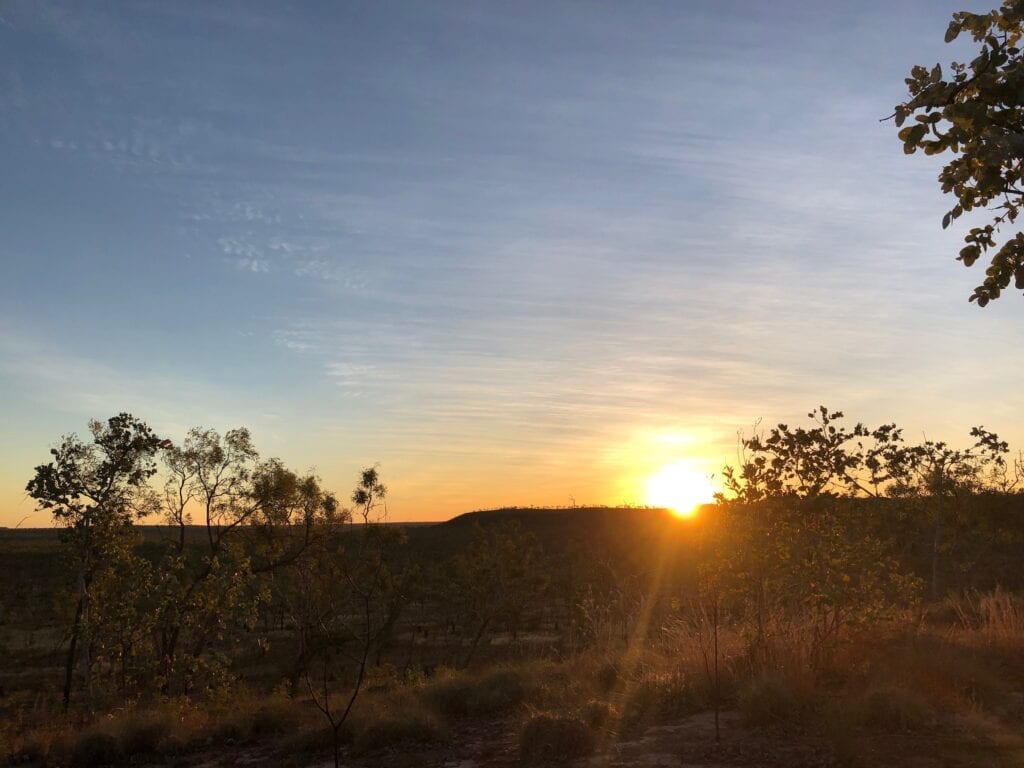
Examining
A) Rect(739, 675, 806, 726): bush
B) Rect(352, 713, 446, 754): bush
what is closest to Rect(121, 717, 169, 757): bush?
Rect(352, 713, 446, 754): bush

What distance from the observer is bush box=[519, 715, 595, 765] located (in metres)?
7.38

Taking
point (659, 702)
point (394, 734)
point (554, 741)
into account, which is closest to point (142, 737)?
point (394, 734)

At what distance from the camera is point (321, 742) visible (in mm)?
9250

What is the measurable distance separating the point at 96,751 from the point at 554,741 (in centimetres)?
641

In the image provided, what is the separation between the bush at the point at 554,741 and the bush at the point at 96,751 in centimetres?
584

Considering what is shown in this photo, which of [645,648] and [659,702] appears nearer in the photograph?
[659,702]

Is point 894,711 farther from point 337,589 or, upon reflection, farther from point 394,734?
point 337,589

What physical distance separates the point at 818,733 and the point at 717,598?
274 cm

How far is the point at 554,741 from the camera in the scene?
7.48 meters

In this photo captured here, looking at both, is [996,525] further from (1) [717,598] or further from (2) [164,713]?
(2) [164,713]

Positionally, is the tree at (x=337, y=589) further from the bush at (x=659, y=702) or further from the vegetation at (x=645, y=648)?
the bush at (x=659, y=702)

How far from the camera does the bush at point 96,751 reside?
383 inches

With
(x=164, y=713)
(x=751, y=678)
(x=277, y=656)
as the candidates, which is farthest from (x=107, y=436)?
(x=277, y=656)

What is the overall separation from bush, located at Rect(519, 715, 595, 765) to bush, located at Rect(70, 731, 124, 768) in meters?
5.84
